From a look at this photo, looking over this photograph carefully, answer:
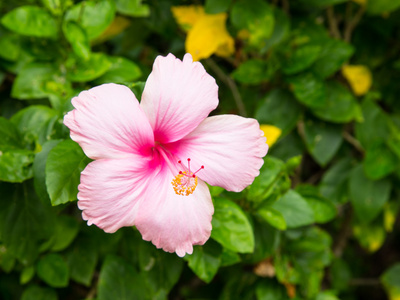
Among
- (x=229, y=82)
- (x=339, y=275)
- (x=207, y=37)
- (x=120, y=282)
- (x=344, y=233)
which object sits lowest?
(x=339, y=275)

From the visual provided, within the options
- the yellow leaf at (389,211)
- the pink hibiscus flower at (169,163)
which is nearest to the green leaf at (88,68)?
the pink hibiscus flower at (169,163)

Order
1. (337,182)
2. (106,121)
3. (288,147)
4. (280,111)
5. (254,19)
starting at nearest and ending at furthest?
(106,121) → (254,19) → (280,111) → (288,147) → (337,182)

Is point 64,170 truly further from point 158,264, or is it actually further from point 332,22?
point 332,22

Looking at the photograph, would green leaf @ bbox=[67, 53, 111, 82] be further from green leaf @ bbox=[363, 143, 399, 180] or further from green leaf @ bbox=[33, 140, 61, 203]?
green leaf @ bbox=[363, 143, 399, 180]

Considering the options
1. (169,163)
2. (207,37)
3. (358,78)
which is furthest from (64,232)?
(358,78)

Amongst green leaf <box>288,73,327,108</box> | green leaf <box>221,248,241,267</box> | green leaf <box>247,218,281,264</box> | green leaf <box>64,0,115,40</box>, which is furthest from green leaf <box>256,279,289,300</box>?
green leaf <box>64,0,115,40</box>

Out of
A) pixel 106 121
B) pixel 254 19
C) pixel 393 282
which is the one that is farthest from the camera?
pixel 393 282

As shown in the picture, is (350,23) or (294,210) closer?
(294,210)
